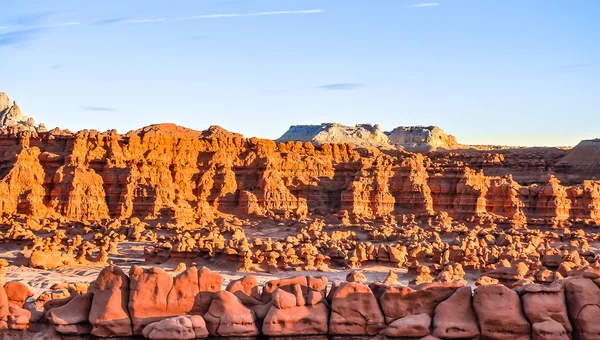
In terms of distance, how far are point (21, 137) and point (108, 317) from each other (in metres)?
36.8

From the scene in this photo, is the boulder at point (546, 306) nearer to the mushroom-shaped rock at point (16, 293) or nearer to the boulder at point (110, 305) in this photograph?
the boulder at point (110, 305)

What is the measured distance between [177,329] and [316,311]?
1740 millimetres

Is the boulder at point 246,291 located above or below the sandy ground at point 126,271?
above

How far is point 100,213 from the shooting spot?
40.4 m

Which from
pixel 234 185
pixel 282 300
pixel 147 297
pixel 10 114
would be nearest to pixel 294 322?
pixel 282 300

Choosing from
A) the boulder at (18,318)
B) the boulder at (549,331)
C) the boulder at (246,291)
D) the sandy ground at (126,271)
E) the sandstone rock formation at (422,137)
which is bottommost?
the sandy ground at (126,271)

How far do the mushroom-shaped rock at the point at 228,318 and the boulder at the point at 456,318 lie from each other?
2.27 metres

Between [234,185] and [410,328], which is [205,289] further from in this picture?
[234,185]

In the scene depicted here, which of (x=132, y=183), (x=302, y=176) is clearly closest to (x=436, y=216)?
(x=302, y=176)

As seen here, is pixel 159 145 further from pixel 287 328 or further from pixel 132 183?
pixel 287 328

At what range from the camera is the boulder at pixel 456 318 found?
381 inches

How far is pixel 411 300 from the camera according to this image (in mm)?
10156

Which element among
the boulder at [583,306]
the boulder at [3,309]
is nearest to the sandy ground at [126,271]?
the boulder at [3,309]

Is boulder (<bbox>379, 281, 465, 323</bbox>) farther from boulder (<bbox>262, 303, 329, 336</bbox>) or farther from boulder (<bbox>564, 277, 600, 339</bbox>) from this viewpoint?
boulder (<bbox>564, 277, 600, 339</bbox>)
